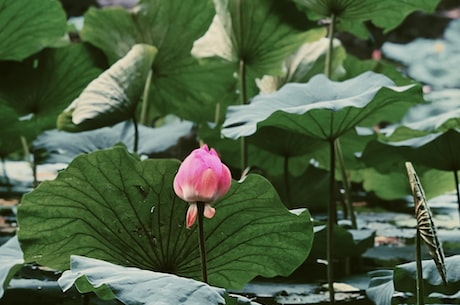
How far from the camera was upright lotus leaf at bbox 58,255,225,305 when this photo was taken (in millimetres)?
754

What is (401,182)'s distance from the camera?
2.02m

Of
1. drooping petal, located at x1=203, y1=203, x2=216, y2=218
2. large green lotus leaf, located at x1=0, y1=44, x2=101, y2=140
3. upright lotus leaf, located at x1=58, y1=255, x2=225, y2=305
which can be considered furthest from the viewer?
large green lotus leaf, located at x1=0, y1=44, x2=101, y2=140

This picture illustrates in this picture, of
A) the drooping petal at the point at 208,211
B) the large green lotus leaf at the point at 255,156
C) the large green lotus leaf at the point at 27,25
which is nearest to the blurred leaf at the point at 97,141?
the large green lotus leaf at the point at 255,156

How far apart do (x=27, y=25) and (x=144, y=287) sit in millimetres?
1021

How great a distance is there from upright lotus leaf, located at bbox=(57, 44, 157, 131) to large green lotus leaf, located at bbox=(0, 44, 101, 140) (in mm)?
337

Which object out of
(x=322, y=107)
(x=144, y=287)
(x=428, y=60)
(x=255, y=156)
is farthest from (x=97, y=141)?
(x=428, y=60)

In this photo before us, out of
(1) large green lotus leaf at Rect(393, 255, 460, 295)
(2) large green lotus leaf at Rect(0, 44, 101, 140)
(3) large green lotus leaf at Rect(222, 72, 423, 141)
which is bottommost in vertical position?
(1) large green lotus leaf at Rect(393, 255, 460, 295)

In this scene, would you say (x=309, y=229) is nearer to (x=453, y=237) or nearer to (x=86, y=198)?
(x=86, y=198)

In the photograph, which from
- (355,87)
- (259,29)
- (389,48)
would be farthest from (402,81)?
(389,48)

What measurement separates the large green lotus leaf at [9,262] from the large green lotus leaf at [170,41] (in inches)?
26.7

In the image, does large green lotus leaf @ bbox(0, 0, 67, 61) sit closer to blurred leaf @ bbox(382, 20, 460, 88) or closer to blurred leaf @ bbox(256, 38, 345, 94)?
blurred leaf @ bbox(256, 38, 345, 94)

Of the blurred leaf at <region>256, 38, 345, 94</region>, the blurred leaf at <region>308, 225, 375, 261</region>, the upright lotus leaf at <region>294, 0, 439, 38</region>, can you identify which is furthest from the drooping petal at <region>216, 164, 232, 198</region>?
the blurred leaf at <region>256, 38, 345, 94</region>

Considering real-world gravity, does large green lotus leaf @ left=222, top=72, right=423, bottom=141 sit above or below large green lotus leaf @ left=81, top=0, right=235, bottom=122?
below

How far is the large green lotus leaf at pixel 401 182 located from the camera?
1846 mm
